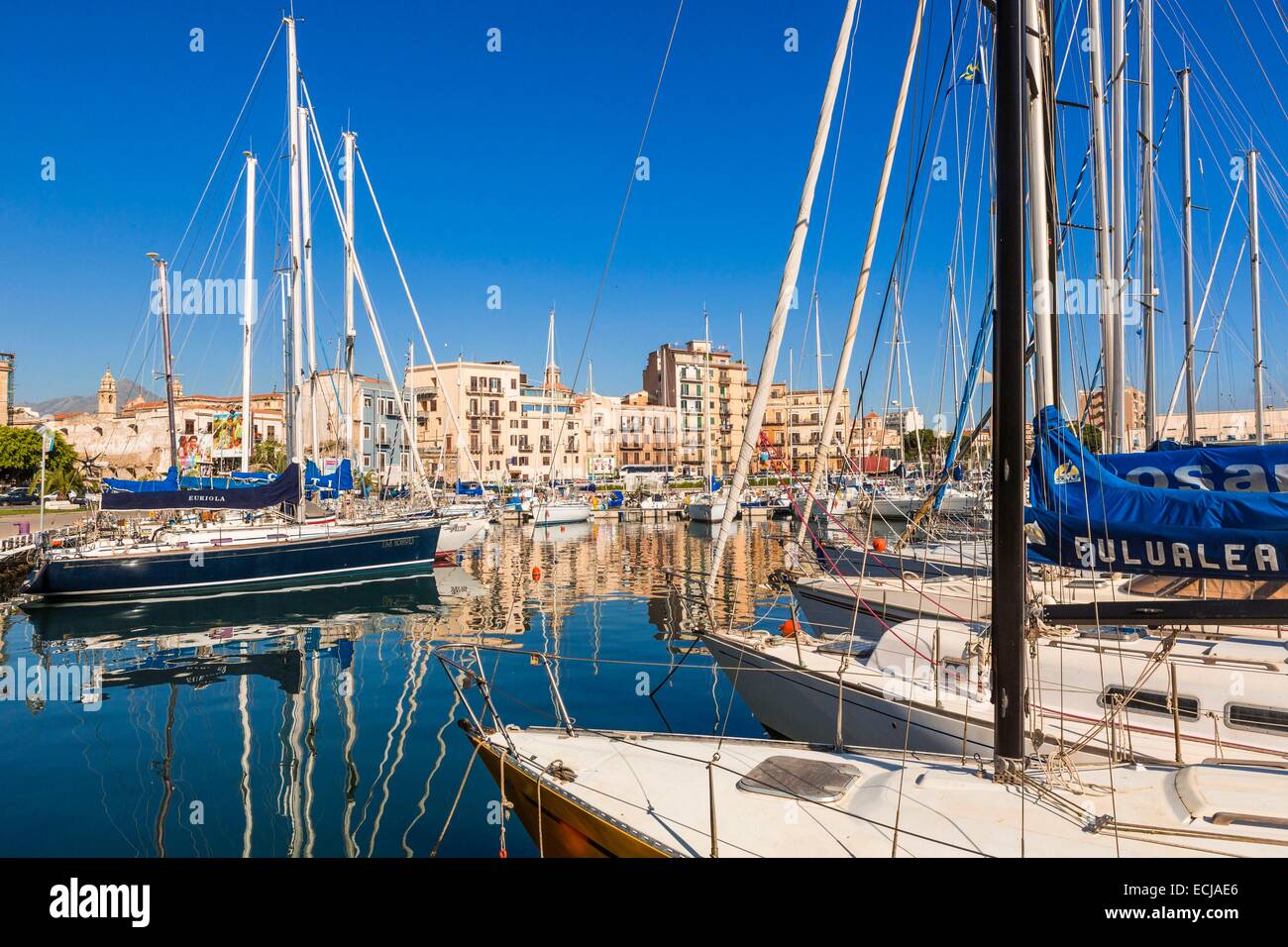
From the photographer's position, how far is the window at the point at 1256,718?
825cm

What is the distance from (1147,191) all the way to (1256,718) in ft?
48.1

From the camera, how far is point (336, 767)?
11.7 meters

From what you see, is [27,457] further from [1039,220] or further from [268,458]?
[1039,220]

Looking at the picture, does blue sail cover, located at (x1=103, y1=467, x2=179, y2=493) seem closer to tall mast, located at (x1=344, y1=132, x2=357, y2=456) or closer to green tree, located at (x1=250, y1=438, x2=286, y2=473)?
tall mast, located at (x1=344, y1=132, x2=357, y2=456)

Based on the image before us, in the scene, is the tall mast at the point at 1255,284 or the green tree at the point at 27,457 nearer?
A: the tall mast at the point at 1255,284

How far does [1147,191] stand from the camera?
60.6 feet

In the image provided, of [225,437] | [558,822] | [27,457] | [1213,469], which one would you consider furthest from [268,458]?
[1213,469]

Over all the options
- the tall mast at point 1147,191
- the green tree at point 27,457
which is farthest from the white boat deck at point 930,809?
the green tree at point 27,457

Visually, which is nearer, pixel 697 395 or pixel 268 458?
pixel 268 458

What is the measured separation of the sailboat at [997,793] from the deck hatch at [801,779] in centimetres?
2

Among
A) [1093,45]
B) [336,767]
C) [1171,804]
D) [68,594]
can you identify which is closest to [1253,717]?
[1171,804]

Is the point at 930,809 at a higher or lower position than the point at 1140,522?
lower

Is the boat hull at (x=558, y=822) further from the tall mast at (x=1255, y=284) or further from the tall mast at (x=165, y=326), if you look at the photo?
the tall mast at (x=165, y=326)

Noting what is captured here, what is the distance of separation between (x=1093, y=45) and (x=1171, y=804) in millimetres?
16609
